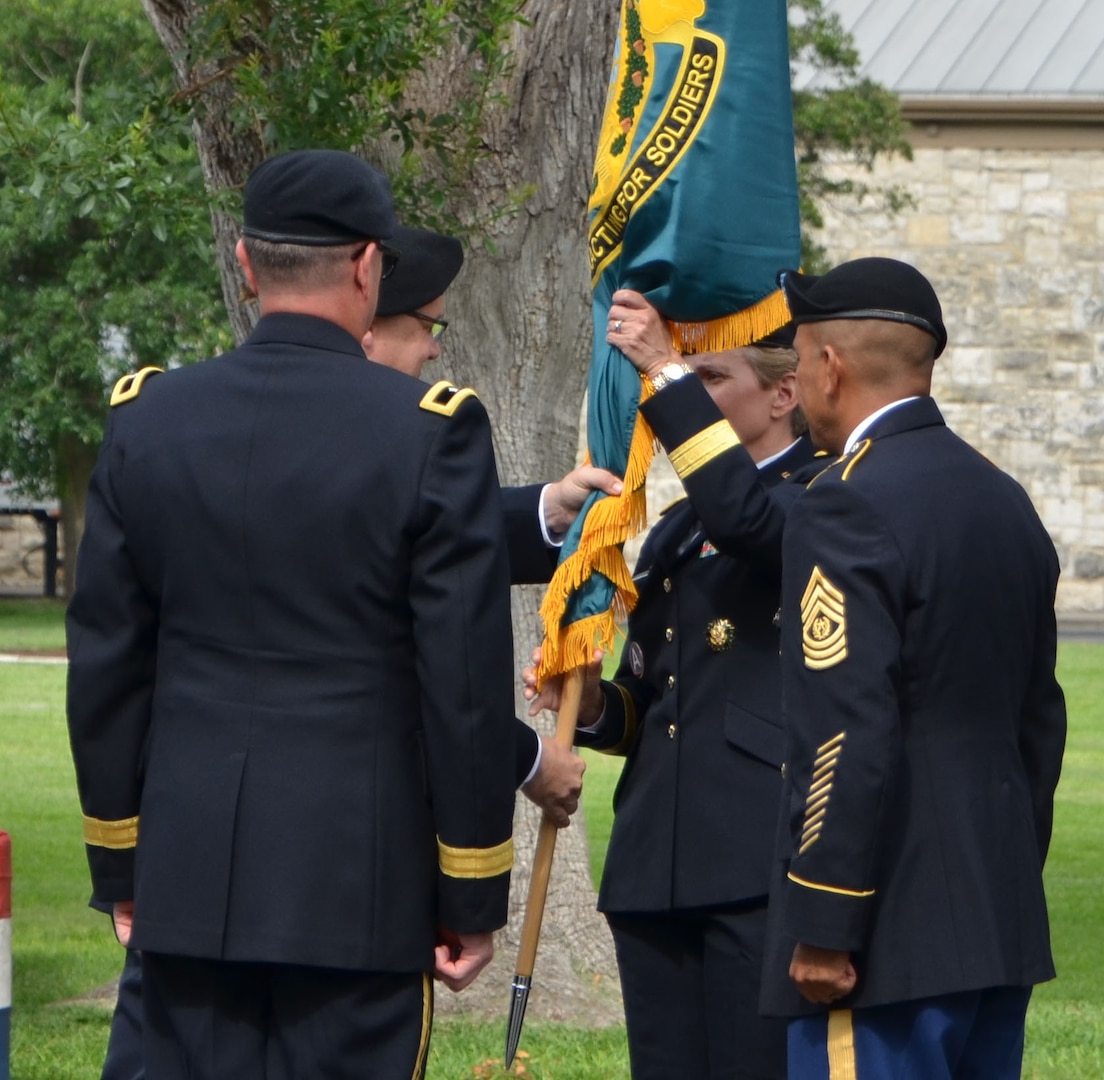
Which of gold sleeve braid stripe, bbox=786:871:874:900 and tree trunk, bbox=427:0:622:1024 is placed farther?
tree trunk, bbox=427:0:622:1024

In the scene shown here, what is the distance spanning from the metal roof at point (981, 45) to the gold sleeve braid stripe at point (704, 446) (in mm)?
20903

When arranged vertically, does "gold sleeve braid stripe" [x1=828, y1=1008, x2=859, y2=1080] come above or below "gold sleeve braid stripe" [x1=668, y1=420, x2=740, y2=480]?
below

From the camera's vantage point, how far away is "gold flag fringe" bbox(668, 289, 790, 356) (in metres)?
3.75

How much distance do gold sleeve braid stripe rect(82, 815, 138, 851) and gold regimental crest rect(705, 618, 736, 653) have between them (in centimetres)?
111

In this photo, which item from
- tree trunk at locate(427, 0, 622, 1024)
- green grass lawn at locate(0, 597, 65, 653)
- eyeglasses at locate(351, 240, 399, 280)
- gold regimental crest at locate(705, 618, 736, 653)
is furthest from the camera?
green grass lawn at locate(0, 597, 65, 653)

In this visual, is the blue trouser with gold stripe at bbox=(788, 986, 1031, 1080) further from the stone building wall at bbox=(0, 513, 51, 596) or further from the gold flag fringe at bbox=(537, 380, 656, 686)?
the stone building wall at bbox=(0, 513, 51, 596)

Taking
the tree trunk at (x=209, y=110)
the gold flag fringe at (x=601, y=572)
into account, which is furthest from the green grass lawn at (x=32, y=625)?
the gold flag fringe at (x=601, y=572)

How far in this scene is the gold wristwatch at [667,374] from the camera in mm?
3594

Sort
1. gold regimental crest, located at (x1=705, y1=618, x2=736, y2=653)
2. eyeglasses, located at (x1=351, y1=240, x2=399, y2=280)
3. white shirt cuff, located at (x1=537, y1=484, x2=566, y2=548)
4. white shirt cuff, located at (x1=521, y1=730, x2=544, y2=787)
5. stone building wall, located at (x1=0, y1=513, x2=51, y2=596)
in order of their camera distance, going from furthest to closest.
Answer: stone building wall, located at (x1=0, y1=513, x2=51, y2=596)
white shirt cuff, located at (x1=537, y1=484, x2=566, y2=548)
gold regimental crest, located at (x1=705, y1=618, x2=736, y2=653)
white shirt cuff, located at (x1=521, y1=730, x2=544, y2=787)
eyeglasses, located at (x1=351, y1=240, x2=399, y2=280)

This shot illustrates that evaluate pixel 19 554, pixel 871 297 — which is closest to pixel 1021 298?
pixel 19 554

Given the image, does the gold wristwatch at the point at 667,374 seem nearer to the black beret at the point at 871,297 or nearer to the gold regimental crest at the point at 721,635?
the black beret at the point at 871,297

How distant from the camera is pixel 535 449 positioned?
254 inches

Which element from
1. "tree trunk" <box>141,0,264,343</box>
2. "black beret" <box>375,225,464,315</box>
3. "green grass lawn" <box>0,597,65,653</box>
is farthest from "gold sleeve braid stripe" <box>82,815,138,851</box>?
"green grass lawn" <box>0,597,65,653</box>

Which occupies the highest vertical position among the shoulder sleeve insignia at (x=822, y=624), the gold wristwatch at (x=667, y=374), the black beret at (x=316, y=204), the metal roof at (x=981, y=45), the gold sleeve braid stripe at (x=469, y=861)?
the black beret at (x=316, y=204)
